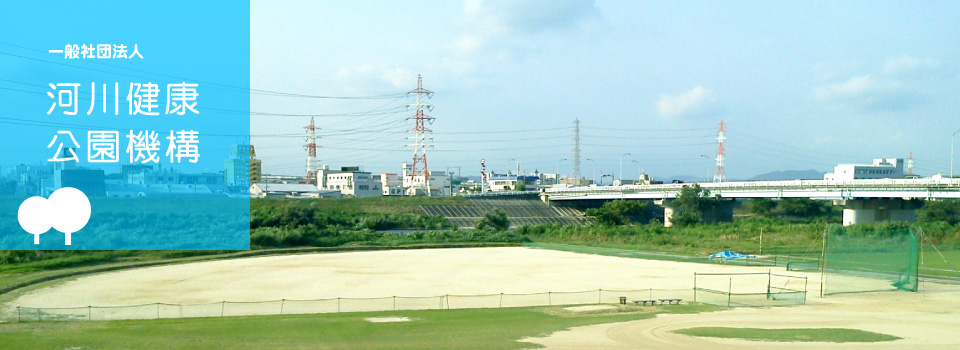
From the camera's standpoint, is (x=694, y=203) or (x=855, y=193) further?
(x=694, y=203)

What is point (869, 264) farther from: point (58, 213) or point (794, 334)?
point (58, 213)

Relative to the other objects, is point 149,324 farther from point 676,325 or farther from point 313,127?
point 313,127

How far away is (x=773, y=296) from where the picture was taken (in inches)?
1309

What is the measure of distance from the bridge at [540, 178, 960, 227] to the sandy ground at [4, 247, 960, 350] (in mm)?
32783

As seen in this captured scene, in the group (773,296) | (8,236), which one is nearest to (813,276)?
(773,296)

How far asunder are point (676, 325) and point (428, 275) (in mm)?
21609

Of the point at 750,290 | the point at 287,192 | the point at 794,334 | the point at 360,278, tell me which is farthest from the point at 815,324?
the point at 287,192

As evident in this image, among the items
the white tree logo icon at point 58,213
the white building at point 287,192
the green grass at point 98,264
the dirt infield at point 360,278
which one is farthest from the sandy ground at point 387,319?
the white building at point 287,192

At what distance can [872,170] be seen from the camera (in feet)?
471

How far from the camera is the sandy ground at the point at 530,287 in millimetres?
23828

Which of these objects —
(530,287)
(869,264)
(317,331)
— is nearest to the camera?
(317,331)

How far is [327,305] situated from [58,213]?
30.5 m

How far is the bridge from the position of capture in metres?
70.9

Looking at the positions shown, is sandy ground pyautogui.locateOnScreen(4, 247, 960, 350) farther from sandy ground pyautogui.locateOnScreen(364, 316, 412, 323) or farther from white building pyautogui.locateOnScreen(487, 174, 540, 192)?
white building pyautogui.locateOnScreen(487, 174, 540, 192)
